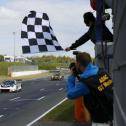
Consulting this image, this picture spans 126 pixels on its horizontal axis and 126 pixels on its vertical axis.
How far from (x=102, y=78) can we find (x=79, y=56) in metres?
0.33

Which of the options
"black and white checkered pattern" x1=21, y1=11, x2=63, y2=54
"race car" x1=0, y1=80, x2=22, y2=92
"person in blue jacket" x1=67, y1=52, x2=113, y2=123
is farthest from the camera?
"race car" x1=0, y1=80, x2=22, y2=92

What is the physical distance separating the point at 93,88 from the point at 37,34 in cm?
297

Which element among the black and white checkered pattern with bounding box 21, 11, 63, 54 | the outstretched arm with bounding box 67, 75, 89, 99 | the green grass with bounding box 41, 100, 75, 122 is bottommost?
the green grass with bounding box 41, 100, 75, 122

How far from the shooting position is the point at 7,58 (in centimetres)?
19250

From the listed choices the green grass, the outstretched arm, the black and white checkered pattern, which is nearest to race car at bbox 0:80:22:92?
the green grass

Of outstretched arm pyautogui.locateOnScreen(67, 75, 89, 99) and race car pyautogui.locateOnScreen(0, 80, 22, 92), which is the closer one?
outstretched arm pyautogui.locateOnScreen(67, 75, 89, 99)

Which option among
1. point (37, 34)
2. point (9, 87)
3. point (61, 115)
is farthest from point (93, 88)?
point (9, 87)

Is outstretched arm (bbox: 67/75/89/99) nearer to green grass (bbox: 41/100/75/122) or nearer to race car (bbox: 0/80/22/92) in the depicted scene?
green grass (bbox: 41/100/75/122)

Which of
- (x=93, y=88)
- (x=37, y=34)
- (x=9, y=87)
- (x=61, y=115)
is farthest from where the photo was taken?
(x=9, y=87)

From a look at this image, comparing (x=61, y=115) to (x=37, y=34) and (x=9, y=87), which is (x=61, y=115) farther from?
(x=9, y=87)

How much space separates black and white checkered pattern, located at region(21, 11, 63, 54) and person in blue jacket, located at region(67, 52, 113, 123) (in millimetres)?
2742

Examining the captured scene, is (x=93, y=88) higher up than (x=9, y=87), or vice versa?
(x=93, y=88)

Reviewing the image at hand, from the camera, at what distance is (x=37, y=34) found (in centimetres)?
826

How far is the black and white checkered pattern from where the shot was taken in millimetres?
8320
